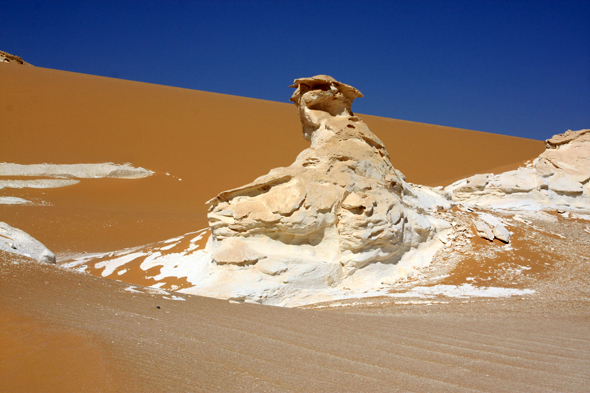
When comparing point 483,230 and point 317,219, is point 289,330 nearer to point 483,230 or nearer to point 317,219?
point 317,219

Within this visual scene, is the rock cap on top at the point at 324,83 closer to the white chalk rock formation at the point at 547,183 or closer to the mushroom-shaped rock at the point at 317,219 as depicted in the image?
the mushroom-shaped rock at the point at 317,219

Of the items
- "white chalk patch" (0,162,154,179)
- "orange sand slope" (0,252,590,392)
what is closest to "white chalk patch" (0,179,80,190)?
"white chalk patch" (0,162,154,179)

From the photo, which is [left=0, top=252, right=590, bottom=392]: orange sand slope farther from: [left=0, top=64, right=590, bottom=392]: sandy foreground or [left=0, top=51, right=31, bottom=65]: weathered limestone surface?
[left=0, top=51, right=31, bottom=65]: weathered limestone surface

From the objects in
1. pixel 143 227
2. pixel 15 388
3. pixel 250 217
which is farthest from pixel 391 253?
pixel 143 227

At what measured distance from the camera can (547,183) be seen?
11.3 m

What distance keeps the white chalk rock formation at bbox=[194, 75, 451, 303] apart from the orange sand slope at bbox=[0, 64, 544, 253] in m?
6.63

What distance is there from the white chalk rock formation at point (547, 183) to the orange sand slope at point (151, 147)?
54.8 inches

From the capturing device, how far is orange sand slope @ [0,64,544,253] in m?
13.8

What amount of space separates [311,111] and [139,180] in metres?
13.4

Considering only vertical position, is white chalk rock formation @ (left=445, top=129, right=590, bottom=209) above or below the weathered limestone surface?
below

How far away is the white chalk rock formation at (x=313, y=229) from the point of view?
21.8ft

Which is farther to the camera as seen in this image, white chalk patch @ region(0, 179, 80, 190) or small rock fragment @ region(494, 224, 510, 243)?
white chalk patch @ region(0, 179, 80, 190)

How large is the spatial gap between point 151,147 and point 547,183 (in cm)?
2071

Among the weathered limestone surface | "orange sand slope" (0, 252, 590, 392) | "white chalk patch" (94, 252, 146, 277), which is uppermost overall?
the weathered limestone surface
